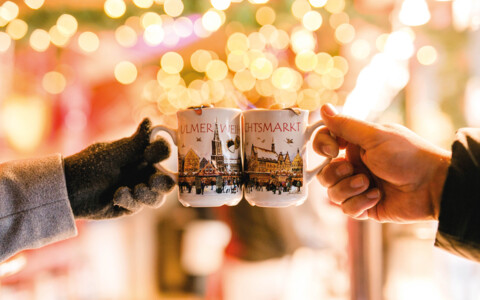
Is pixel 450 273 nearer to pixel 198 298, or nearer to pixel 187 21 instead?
pixel 198 298

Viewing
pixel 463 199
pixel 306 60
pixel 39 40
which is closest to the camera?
pixel 463 199

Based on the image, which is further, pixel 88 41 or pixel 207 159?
pixel 88 41

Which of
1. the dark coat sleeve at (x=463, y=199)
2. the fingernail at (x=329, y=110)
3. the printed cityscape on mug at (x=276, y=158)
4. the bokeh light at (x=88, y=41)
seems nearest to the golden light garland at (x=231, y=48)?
the bokeh light at (x=88, y=41)

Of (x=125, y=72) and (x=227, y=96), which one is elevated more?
(x=125, y=72)

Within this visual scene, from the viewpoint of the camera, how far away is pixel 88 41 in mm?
2822

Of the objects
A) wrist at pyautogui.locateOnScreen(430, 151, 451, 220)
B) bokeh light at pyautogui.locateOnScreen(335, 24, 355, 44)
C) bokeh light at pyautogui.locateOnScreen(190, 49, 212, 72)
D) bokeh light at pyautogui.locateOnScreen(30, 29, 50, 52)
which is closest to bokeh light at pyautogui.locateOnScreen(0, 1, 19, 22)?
bokeh light at pyautogui.locateOnScreen(30, 29, 50, 52)

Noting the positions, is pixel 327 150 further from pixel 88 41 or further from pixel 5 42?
pixel 88 41

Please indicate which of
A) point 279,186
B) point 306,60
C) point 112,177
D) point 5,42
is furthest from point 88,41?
point 279,186

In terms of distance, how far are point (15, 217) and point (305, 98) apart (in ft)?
8.63

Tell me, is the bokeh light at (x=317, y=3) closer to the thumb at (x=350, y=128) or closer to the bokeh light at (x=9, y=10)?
the thumb at (x=350, y=128)

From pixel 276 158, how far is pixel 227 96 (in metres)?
2.18

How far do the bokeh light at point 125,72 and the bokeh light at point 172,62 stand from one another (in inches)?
11.8

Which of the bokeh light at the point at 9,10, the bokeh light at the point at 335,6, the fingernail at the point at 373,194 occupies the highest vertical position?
the bokeh light at the point at 9,10

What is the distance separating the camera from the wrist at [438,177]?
1.05m
